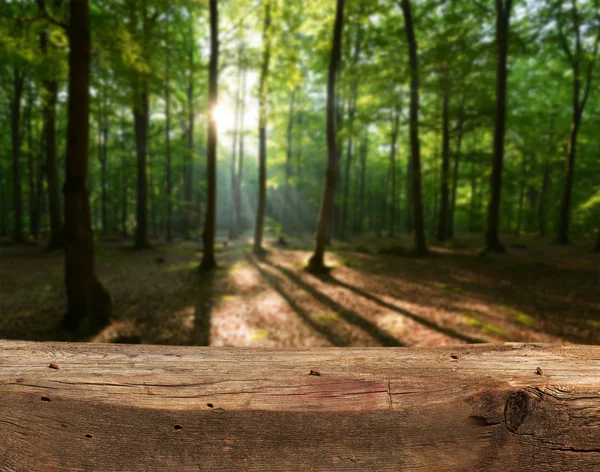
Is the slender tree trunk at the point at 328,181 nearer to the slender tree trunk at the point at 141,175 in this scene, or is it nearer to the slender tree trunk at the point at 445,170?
the slender tree trunk at the point at 445,170

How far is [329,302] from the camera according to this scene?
680cm

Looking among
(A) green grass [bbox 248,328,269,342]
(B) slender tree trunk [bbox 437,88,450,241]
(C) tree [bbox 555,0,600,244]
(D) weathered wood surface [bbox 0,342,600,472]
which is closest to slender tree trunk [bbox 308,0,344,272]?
(A) green grass [bbox 248,328,269,342]

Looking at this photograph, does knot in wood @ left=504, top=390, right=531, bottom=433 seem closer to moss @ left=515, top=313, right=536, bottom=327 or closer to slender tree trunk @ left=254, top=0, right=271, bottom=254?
moss @ left=515, top=313, right=536, bottom=327

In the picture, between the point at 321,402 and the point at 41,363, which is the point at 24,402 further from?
the point at 321,402

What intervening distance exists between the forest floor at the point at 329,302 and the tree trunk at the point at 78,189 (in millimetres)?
462

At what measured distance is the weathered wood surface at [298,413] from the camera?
722mm

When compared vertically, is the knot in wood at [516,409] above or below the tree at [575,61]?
below

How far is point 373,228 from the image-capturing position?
39688 mm

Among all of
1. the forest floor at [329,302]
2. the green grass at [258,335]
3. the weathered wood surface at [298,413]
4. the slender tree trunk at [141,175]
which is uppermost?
the slender tree trunk at [141,175]

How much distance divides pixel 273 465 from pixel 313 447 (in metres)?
0.11

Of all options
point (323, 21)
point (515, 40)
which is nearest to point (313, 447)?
point (323, 21)

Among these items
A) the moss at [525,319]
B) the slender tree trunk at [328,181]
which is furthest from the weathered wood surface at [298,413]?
the slender tree trunk at [328,181]

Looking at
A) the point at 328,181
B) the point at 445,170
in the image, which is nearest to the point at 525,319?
the point at 328,181

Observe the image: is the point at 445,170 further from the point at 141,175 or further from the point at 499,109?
the point at 141,175
